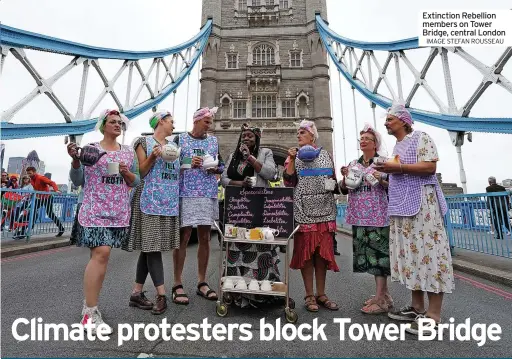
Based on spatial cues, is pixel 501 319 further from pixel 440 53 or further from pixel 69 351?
pixel 440 53

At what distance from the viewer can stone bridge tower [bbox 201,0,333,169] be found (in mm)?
22280

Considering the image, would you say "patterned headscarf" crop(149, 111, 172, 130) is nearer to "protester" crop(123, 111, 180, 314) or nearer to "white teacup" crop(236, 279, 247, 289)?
"protester" crop(123, 111, 180, 314)

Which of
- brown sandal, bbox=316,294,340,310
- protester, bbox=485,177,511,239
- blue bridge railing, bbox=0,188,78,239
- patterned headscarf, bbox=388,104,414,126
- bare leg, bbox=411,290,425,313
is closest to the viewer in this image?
bare leg, bbox=411,290,425,313

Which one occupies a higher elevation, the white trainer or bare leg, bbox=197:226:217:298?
bare leg, bbox=197:226:217:298

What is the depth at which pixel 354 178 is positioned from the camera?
9.59 feet

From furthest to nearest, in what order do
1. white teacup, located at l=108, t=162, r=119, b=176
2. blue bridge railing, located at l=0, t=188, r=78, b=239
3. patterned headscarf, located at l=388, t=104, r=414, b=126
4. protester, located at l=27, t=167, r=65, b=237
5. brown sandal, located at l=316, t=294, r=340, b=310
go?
protester, located at l=27, t=167, r=65, b=237 → blue bridge railing, located at l=0, t=188, r=78, b=239 → brown sandal, located at l=316, t=294, r=340, b=310 → patterned headscarf, located at l=388, t=104, r=414, b=126 → white teacup, located at l=108, t=162, r=119, b=176

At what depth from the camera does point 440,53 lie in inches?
324

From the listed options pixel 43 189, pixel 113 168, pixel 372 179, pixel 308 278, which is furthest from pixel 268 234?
pixel 43 189

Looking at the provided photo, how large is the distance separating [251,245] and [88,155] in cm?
171

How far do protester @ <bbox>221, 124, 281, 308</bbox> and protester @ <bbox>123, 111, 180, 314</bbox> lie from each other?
60 centimetres

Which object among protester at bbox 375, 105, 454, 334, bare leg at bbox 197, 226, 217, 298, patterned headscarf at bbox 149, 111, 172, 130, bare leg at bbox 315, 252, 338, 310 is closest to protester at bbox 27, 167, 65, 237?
patterned headscarf at bbox 149, 111, 172, 130

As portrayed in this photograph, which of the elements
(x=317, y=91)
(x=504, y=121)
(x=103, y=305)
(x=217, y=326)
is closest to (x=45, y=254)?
(x=103, y=305)

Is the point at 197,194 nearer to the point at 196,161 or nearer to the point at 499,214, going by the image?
the point at 196,161

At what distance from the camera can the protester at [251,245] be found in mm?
2838
